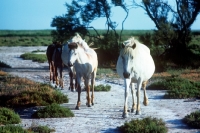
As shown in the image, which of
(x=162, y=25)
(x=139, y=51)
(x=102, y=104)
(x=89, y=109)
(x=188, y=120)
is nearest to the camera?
(x=188, y=120)

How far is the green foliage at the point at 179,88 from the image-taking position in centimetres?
1560

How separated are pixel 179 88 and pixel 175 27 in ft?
51.1

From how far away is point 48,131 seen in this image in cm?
962

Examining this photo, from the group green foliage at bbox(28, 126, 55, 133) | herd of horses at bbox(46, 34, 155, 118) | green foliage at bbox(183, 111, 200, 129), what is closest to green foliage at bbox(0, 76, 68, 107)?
herd of horses at bbox(46, 34, 155, 118)

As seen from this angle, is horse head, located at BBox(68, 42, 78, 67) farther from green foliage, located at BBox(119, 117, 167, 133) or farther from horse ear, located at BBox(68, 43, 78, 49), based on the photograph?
green foliage, located at BBox(119, 117, 167, 133)

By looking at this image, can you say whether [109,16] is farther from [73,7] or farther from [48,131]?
[48,131]

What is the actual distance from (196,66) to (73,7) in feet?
41.0

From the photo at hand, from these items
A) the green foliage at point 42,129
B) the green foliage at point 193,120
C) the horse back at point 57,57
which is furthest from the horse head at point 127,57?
the horse back at point 57,57

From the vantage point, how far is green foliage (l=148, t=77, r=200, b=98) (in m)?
15.6

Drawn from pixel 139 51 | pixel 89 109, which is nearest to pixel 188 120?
pixel 139 51

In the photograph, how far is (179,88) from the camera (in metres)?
17.2

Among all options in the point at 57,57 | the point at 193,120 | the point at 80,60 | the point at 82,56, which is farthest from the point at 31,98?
the point at 193,120

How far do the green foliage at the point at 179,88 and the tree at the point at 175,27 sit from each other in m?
11.5

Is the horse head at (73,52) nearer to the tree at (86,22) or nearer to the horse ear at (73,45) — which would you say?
the horse ear at (73,45)
